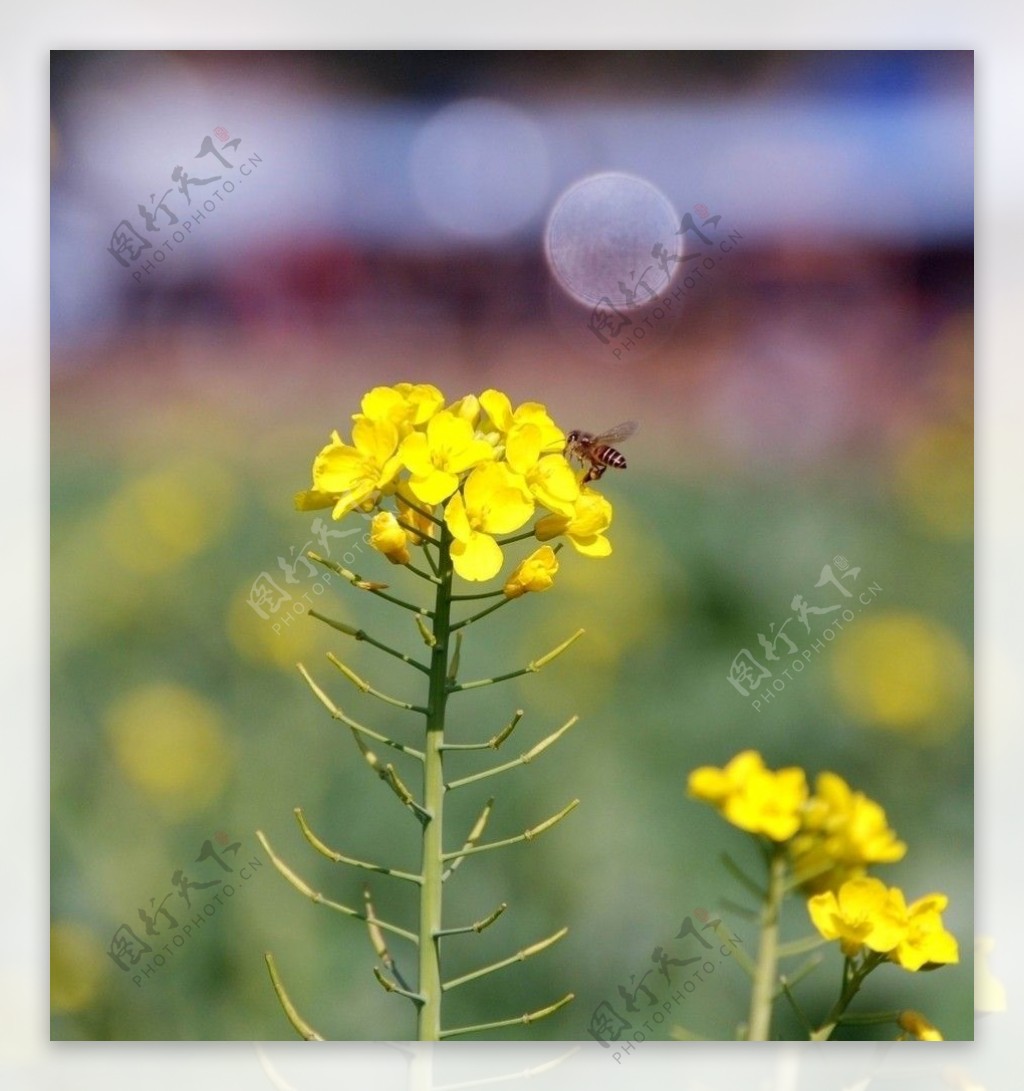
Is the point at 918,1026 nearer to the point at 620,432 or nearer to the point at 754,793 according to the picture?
the point at 754,793

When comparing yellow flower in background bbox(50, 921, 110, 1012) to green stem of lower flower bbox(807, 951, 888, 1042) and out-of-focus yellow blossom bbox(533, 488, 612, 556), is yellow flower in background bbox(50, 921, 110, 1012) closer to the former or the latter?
out-of-focus yellow blossom bbox(533, 488, 612, 556)

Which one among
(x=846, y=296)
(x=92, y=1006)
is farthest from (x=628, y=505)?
(x=92, y=1006)

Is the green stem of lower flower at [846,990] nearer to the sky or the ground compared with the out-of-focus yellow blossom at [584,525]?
nearer to the ground

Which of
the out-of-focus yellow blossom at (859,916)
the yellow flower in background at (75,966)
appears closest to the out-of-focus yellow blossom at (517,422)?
the out-of-focus yellow blossom at (859,916)

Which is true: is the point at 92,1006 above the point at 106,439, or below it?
below

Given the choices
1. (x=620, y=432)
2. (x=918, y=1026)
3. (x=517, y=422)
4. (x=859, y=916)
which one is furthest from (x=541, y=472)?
(x=918, y=1026)

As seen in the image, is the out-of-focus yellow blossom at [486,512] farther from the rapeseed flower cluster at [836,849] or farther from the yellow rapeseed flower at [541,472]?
the rapeseed flower cluster at [836,849]

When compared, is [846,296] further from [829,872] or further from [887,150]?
[829,872]
